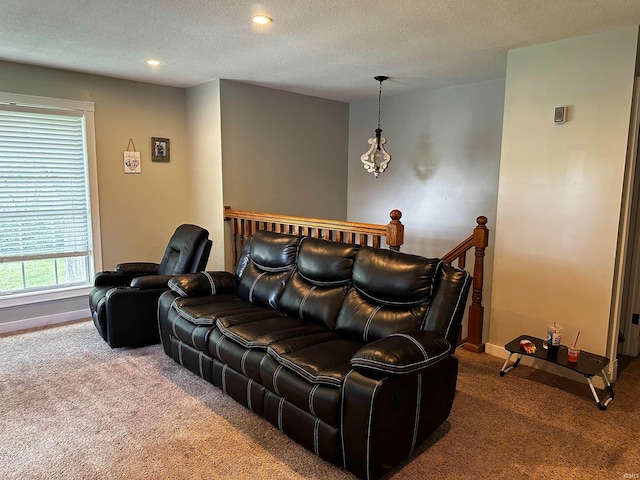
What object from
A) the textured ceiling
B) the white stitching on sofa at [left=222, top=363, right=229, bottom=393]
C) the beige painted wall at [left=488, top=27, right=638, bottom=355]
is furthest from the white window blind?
the beige painted wall at [left=488, top=27, right=638, bottom=355]

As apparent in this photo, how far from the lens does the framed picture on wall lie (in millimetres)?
4832

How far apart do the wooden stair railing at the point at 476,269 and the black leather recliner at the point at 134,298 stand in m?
2.21

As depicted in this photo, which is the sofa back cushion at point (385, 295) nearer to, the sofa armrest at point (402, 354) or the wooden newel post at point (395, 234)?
the sofa armrest at point (402, 354)

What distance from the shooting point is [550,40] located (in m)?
3.14

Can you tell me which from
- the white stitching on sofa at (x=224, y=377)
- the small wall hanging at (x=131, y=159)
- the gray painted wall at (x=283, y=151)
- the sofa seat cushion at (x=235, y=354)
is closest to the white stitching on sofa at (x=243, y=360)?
the sofa seat cushion at (x=235, y=354)

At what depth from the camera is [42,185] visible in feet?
13.9

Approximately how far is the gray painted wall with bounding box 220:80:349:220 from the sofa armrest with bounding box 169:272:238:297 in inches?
53.2

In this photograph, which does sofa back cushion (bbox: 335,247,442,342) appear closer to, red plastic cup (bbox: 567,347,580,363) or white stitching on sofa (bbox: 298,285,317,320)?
white stitching on sofa (bbox: 298,285,317,320)

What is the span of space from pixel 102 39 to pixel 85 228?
2057mm

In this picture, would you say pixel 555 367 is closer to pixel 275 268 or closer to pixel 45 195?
pixel 275 268

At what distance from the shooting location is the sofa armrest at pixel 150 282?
3683 millimetres

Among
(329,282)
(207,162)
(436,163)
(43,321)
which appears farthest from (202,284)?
(436,163)

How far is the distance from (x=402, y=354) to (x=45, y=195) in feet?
12.8

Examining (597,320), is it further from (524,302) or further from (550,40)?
(550,40)
